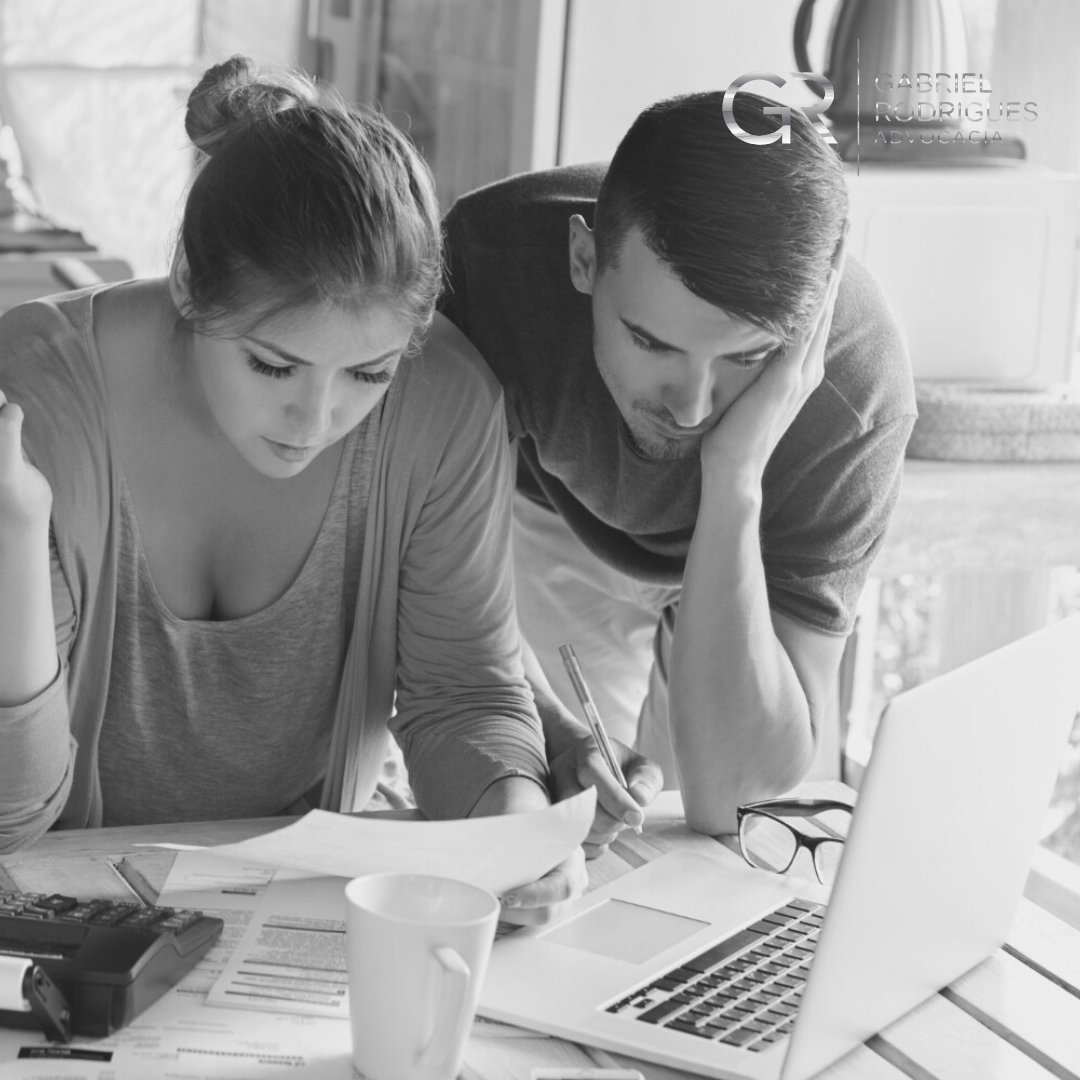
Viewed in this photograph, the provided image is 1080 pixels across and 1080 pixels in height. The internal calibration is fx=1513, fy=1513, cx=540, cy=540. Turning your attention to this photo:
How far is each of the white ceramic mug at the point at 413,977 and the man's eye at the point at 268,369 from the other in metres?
0.44

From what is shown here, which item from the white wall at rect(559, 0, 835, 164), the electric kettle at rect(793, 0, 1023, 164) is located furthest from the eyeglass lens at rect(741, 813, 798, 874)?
the white wall at rect(559, 0, 835, 164)

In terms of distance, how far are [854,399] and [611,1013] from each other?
0.76m

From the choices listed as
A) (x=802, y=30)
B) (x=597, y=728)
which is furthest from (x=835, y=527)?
(x=802, y=30)

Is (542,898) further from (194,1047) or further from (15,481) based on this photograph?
(15,481)

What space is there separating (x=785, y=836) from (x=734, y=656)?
255mm

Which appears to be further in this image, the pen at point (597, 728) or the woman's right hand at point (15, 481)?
the pen at point (597, 728)

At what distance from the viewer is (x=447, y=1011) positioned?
29.0 inches

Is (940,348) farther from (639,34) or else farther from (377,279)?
(377,279)

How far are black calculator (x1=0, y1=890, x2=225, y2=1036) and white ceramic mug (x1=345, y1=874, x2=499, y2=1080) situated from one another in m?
0.13

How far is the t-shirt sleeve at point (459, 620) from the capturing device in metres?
1.22

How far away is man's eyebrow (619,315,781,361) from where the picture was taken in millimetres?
1279

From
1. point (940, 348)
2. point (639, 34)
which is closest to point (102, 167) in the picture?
point (639, 34)

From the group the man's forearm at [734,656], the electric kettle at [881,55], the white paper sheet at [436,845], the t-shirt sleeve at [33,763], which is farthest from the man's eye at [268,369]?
the electric kettle at [881,55]

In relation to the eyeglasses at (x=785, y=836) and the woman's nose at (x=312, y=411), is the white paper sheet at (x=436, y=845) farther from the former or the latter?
the woman's nose at (x=312, y=411)
